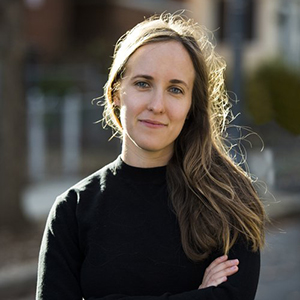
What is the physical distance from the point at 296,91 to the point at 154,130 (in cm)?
1340

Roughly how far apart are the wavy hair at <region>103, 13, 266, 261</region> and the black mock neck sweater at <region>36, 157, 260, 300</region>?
1.6 inches

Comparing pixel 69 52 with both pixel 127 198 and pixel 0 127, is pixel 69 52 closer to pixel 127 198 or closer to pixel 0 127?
pixel 0 127

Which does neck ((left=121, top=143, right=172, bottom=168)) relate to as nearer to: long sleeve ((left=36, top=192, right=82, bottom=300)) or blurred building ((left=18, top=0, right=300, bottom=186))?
long sleeve ((left=36, top=192, right=82, bottom=300))

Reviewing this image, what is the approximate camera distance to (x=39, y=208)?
9.97 meters

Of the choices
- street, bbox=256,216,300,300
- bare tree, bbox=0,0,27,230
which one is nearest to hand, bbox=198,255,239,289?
street, bbox=256,216,300,300

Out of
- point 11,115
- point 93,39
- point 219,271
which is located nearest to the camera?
point 219,271

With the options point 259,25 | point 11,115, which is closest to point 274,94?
point 11,115

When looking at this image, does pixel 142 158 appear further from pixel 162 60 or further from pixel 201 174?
pixel 162 60

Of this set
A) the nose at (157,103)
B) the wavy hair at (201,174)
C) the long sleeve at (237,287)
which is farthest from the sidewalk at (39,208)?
the nose at (157,103)

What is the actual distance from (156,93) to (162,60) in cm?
11

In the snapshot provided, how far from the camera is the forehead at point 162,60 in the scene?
2.24 m

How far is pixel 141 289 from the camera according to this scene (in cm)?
219

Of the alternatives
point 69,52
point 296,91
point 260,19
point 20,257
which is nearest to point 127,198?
point 20,257

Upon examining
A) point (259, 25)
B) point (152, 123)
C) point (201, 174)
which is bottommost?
point (201, 174)
